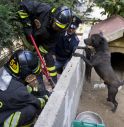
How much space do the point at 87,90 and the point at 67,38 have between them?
128 cm

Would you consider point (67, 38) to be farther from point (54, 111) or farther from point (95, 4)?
point (54, 111)

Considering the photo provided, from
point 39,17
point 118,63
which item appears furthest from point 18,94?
point 118,63

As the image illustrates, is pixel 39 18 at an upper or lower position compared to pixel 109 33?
upper

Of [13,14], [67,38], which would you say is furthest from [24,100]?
[67,38]

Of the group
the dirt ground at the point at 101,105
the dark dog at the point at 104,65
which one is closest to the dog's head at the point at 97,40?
the dark dog at the point at 104,65

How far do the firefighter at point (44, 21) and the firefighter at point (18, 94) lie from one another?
1.73 metres

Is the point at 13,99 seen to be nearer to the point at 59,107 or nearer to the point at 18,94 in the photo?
the point at 18,94

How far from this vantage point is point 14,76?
13.5 feet

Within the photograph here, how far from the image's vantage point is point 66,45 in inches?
307

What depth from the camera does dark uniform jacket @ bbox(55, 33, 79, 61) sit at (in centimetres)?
773

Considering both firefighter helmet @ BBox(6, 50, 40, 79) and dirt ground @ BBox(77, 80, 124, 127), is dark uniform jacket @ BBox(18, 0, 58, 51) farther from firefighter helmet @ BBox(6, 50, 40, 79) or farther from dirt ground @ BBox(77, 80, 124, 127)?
firefighter helmet @ BBox(6, 50, 40, 79)

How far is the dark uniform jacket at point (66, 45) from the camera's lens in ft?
25.4

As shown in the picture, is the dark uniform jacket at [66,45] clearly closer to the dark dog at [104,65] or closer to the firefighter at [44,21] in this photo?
the dark dog at [104,65]

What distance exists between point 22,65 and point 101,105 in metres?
3.49
